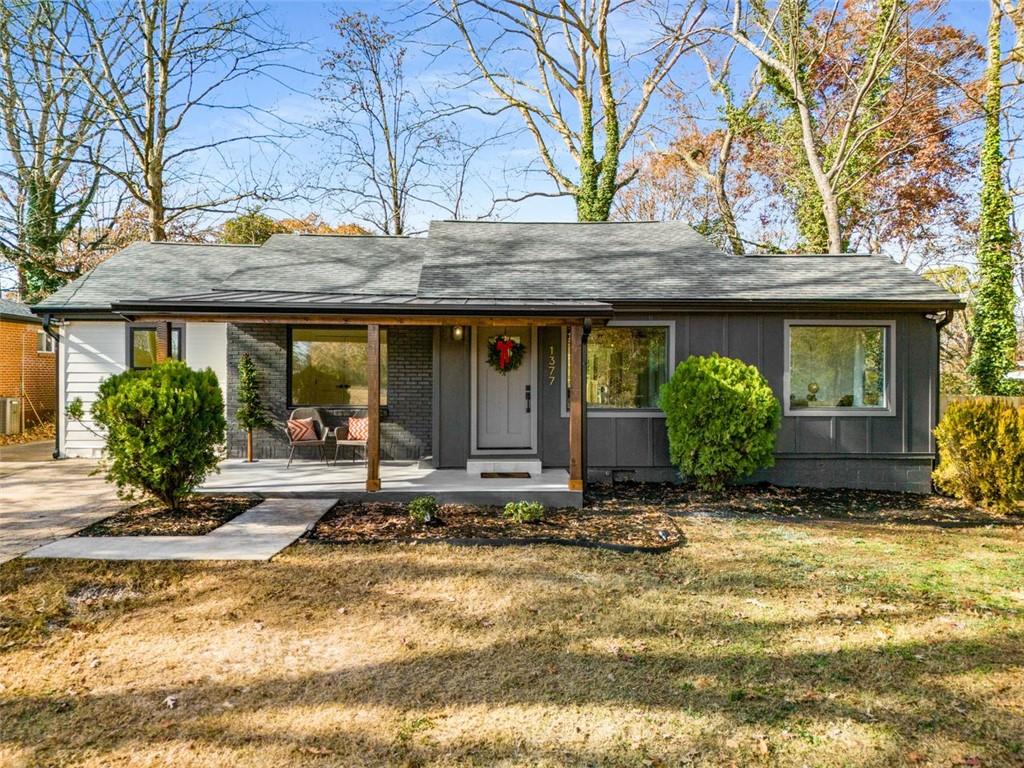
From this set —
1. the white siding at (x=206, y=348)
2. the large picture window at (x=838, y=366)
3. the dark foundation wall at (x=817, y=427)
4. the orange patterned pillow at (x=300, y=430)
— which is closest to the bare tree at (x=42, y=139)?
the white siding at (x=206, y=348)

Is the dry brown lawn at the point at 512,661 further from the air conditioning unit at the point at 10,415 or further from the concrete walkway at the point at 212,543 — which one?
the air conditioning unit at the point at 10,415

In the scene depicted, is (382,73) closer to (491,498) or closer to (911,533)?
(491,498)

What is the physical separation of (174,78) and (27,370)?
26.8 feet

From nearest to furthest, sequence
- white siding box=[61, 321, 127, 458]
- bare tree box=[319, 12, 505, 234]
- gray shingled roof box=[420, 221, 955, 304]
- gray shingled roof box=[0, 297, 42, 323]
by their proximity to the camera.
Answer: gray shingled roof box=[420, 221, 955, 304], white siding box=[61, 321, 127, 458], gray shingled roof box=[0, 297, 42, 323], bare tree box=[319, 12, 505, 234]

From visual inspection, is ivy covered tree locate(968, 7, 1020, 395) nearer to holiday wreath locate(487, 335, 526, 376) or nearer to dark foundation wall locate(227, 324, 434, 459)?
holiday wreath locate(487, 335, 526, 376)

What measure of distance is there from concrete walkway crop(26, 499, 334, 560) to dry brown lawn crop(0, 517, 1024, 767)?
25 centimetres

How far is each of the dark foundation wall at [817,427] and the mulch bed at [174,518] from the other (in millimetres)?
4427

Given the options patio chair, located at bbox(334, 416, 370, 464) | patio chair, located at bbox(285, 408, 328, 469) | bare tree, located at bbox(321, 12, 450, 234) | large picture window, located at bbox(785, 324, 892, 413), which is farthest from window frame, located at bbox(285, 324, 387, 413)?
bare tree, located at bbox(321, 12, 450, 234)

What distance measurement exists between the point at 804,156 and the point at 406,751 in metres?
19.7

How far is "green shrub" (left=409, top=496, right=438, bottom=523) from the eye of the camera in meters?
6.45

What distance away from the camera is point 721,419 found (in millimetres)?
7977

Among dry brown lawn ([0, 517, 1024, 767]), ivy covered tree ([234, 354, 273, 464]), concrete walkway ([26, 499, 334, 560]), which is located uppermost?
ivy covered tree ([234, 354, 273, 464])

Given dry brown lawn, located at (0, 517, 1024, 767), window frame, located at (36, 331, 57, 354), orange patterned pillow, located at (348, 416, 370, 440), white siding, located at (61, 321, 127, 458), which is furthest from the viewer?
window frame, located at (36, 331, 57, 354)

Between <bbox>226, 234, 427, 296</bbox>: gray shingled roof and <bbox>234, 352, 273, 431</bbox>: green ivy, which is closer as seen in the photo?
<bbox>226, 234, 427, 296</bbox>: gray shingled roof
